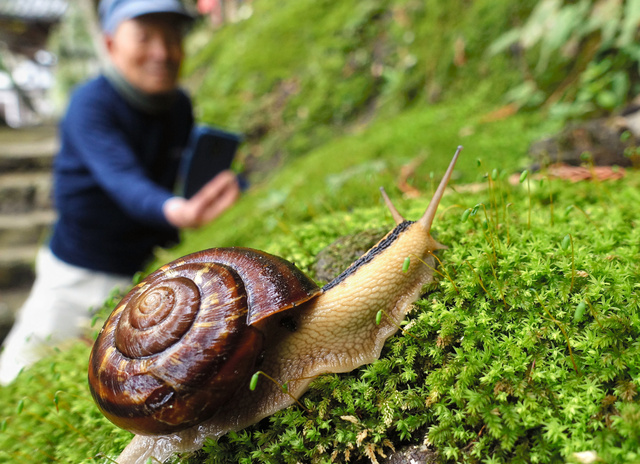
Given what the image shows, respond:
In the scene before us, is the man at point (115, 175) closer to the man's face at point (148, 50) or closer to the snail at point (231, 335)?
the man's face at point (148, 50)

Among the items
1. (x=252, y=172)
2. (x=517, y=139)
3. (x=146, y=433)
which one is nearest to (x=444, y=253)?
(x=146, y=433)

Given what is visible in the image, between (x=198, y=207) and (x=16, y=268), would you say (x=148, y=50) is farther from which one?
(x=16, y=268)

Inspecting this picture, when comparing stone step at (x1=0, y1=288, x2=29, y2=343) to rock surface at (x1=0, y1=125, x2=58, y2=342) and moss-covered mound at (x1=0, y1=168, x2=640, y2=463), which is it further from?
moss-covered mound at (x1=0, y1=168, x2=640, y2=463)

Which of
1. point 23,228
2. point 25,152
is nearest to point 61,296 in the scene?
point 23,228

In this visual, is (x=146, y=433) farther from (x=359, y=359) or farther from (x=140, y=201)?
(x=140, y=201)

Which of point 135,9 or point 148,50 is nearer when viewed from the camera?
point 135,9

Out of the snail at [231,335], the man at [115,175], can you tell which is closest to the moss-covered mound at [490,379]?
the snail at [231,335]

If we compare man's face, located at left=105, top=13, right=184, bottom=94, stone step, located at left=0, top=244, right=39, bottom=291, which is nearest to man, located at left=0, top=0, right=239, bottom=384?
man's face, located at left=105, top=13, right=184, bottom=94
